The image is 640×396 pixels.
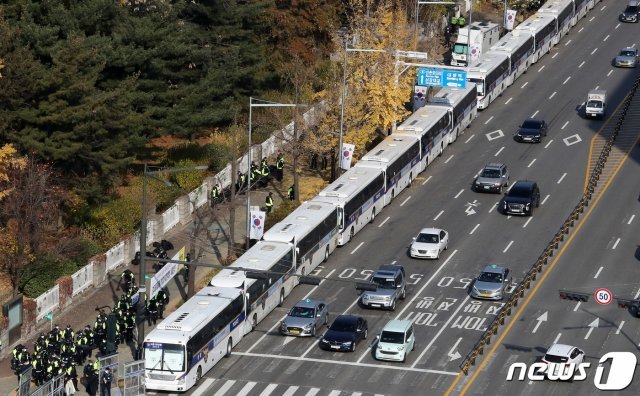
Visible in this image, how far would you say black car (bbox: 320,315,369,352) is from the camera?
217 feet

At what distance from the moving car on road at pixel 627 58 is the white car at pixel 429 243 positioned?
42.6m

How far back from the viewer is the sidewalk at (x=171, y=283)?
221ft

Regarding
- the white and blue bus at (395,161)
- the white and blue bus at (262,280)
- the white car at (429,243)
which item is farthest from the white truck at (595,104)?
the white and blue bus at (262,280)

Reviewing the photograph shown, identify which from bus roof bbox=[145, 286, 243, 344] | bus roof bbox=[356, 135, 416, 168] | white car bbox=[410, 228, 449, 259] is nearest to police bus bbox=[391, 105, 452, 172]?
bus roof bbox=[356, 135, 416, 168]

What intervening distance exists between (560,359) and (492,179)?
89.8ft

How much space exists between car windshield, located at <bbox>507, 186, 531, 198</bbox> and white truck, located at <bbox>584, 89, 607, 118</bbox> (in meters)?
19.9

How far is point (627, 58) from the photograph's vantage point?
381 feet

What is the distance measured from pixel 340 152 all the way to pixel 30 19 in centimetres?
2153

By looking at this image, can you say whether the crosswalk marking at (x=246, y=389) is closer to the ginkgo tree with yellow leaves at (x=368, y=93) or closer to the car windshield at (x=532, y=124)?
the ginkgo tree with yellow leaves at (x=368, y=93)

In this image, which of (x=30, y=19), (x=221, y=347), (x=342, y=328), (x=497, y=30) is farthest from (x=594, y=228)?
(x=497, y=30)

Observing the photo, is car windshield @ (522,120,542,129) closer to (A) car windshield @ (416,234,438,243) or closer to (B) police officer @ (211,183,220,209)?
(A) car windshield @ (416,234,438,243)

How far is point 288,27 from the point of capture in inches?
4090

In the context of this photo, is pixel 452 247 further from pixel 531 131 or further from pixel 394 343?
pixel 531 131

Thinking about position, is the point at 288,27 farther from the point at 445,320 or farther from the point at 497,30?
the point at 445,320
